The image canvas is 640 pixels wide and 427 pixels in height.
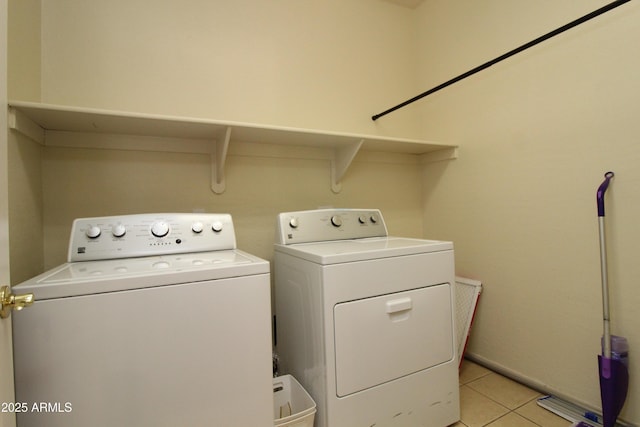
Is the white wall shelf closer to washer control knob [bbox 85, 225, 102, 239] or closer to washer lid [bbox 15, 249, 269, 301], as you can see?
washer control knob [bbox 85, 225, 102, 239]

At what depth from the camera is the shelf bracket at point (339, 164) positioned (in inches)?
74.6

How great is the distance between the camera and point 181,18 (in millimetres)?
1642

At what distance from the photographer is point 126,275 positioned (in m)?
0.83

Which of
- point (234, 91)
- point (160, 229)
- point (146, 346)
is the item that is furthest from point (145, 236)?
point (234, 91)

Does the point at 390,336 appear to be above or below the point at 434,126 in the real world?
below

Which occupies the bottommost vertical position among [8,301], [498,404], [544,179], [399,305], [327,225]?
[498,404]

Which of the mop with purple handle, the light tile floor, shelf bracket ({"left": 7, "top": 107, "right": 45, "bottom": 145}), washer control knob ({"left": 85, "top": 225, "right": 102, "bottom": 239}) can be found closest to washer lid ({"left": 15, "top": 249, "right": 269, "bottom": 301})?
washer control knob ({"left": 85, "top": 225, "right": 102, "bottom": 239})

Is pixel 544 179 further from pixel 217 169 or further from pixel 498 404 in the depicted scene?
pixel 217 169

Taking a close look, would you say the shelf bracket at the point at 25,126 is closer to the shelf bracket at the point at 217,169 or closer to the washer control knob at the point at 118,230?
the washer control knob at the point at 118,230

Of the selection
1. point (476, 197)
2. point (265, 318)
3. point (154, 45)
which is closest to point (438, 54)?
point (476, 197)

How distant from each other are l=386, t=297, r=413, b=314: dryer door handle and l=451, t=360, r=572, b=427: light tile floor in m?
0.68

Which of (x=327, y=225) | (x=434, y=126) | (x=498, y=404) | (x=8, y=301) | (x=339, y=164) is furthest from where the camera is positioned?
(x=434, y=126)

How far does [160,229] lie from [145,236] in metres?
0.06

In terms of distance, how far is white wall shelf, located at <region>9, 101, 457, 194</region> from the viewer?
47.4 inches
